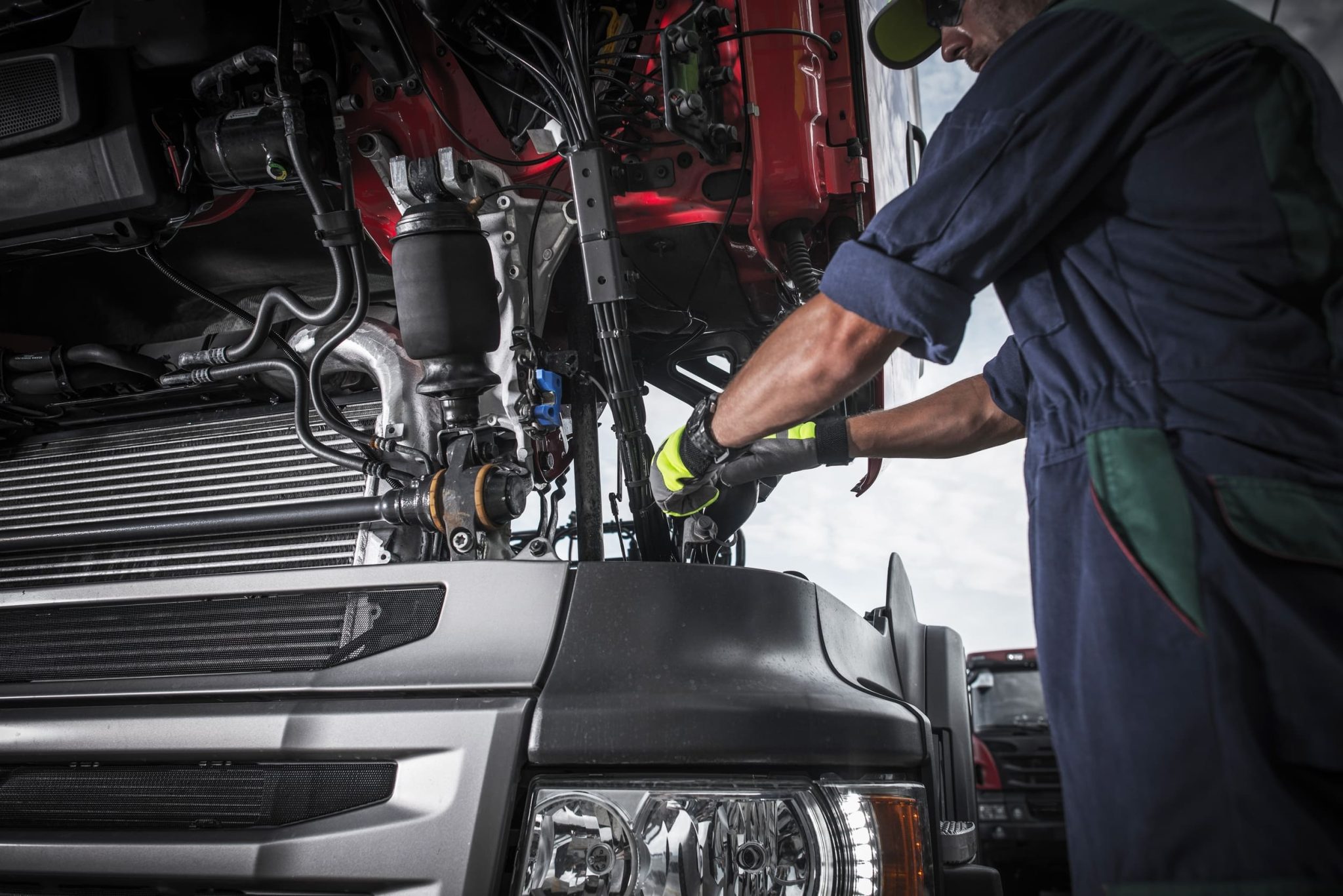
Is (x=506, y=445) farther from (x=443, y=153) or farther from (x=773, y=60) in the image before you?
(x=773, y=60)

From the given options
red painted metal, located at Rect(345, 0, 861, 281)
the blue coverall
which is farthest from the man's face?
red painted metal, located at Rect(345, 0, 861, 281)

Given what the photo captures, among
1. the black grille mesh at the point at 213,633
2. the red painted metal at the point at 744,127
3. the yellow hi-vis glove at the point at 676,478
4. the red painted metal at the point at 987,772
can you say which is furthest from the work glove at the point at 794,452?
the red painted metal at the point at 987,772

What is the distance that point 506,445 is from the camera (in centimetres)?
191

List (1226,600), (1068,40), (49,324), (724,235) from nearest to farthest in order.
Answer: (1226,600) → (1068,40) → (724,235) → (49,324)

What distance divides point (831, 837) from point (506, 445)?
1069 millimetres

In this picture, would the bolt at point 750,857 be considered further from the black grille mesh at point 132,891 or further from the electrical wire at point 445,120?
the electrical wire at point 445,120

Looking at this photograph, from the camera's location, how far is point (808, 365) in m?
1.32

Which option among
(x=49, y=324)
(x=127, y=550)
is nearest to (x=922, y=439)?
(x=127, y=550)

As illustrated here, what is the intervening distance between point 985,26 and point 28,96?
1.85 metres

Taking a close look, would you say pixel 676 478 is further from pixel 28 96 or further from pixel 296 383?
pixel 28 96

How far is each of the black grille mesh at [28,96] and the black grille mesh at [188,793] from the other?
4.33ft

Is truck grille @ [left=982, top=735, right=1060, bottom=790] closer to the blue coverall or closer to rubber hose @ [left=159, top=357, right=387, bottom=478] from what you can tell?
rubber hose @ [left=159, top=357, right=387, bottom=478]

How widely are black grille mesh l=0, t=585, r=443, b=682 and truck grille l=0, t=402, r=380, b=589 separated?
54cm

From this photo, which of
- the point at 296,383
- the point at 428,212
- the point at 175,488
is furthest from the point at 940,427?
the point at 175,488
